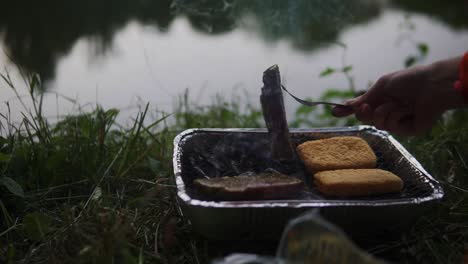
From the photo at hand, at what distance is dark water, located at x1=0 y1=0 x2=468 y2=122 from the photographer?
5.80 feet

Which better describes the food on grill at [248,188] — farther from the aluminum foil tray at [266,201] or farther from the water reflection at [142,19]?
the water reflection at [142,19]

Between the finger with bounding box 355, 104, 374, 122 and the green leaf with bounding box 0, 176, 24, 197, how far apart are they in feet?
2.98

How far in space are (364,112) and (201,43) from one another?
0.94 m

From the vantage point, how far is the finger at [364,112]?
4.28 ft

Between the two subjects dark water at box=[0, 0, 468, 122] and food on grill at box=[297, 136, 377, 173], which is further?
dark water at box=[0, 0, 468, 122]

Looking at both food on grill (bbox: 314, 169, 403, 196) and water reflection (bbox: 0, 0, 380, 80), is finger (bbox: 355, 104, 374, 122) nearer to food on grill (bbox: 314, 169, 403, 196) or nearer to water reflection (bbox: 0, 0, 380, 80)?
food on grill (bbox: 314, 169, 403, 196)

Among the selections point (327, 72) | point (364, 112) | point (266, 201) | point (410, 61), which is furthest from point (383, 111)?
point (410, 61)

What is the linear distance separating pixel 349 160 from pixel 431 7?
148 cm

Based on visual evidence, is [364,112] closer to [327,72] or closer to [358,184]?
[358,184]

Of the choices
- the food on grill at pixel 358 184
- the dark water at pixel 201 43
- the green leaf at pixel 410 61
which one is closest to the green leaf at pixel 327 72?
the dark water at pixel 201 43

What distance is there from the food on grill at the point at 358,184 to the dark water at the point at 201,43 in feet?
2.85

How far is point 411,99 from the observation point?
4.20 ft

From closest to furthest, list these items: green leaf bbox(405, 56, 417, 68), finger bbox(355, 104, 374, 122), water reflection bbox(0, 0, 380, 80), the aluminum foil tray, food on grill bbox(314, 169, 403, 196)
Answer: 1. the aluminum foil tray
2. food on grill bbox(314, 169, 403, 196)
3. finger bbox(355, 104, 374, 122)
4. water reflection bbox(0, 0, 380, 80)
5. green leaf bbox(405, 56, 417, 68)

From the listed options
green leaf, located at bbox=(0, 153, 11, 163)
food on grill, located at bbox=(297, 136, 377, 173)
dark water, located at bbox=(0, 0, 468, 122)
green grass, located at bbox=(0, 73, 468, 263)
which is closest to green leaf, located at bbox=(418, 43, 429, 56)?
dark water, located at bbox=(0, 0, 468, 122)
